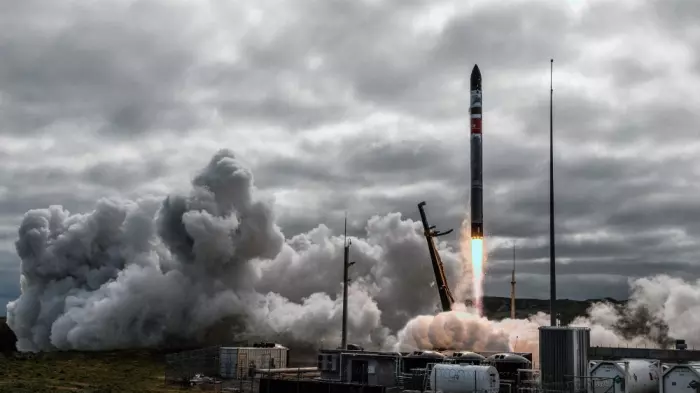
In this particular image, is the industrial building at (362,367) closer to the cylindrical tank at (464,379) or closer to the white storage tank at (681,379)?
the cylindrical tank at (464,379)

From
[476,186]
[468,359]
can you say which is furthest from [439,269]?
[468,359]

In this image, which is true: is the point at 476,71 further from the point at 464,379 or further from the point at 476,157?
the point at 464,379

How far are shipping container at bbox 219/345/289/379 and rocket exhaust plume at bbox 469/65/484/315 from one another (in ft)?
83.8

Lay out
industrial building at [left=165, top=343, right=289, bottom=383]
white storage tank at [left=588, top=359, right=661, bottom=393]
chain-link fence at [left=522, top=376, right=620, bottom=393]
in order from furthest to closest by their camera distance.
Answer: industrial building at [left=165, top=343, right=289, bottom=383]
white storage tank at [left=588, top=359, right=661, bottom=393]
chain-link fence at [left=522, top=376, right=620, bottom=393]

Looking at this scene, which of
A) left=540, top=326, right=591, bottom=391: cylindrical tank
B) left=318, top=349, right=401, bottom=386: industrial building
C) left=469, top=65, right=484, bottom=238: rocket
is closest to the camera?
left=540, top=326, right=591, bottom=391: cylindrical tank

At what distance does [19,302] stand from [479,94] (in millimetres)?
A: 86803

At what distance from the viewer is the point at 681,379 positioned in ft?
168

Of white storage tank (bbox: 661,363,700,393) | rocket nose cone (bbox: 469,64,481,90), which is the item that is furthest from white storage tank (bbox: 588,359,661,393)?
rocket nose cone (bbox: 469,64,481,90)

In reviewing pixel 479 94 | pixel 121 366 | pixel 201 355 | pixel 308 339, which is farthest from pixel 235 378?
pixel 479 94

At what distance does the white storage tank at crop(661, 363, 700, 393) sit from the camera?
165 ft

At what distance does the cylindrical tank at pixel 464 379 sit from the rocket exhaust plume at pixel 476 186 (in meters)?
28.2

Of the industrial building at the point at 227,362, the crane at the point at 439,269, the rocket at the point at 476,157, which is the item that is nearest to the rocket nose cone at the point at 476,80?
the rocket at the point at 476,157

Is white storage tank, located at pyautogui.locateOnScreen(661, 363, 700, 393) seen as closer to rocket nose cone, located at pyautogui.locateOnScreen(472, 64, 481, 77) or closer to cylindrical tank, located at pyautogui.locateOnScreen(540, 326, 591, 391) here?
cylindrical tank, located at pyautogui.locateOnScreen(540, 326, 591, 391)

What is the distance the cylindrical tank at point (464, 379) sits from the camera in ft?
182
